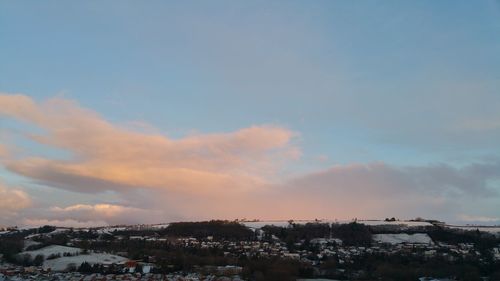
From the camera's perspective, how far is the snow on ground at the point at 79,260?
3821 inches

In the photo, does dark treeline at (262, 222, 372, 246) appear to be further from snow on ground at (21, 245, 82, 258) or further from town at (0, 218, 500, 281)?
snow on ground at (21, 245, 82, 258)

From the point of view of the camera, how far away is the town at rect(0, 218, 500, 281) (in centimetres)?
7894

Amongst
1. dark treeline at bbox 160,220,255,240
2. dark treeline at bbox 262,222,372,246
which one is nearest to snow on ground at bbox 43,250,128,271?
dark treeline at bbox 160,220,255,240

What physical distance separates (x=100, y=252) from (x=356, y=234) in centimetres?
5860

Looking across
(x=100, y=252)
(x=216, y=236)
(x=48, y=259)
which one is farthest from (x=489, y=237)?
(x=48, y=259)

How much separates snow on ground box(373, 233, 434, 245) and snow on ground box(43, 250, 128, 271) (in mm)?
60600

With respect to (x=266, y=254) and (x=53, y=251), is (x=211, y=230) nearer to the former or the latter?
(x=53, y=251)

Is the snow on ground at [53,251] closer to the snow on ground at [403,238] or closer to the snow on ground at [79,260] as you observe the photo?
the snow on ground at [79,260]

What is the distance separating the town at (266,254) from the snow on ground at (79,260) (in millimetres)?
177

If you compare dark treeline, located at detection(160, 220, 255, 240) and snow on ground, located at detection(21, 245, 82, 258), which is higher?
dark treeline, located at detection(160, 220, 255, 240)

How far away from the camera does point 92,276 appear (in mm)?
84938

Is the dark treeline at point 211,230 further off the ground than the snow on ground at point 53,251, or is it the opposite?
the dark treeline at point 211,230

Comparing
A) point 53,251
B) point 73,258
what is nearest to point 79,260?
point 73,258

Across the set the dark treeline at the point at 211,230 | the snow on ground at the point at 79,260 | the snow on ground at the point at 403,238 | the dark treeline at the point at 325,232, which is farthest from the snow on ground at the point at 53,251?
the snow on ground at the point at 403,238
